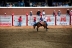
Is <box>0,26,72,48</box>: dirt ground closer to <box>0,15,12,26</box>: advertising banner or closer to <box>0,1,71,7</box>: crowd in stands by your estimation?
<box>0,15,12,26</box>: advertising banner

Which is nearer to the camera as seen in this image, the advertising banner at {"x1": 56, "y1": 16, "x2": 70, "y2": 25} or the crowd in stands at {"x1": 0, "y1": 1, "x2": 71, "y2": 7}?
the advertising banner at {"x1": 56, "y1": 16, "x2": 70, "y2": 25}

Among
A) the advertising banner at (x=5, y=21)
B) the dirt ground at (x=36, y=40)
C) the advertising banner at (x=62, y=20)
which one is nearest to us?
the dirt ground at (x=36, y=40)

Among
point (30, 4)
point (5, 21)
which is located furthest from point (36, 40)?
point (30, 4)

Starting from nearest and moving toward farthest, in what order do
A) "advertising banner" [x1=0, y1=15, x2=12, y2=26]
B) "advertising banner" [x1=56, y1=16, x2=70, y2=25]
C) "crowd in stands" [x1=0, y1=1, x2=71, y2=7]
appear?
1. "advertising banner" [x1=0, y1=15, x2=12, y2=26]
2. "advertising banner" [x1=56, y1=16, x2=70, y2=25]
3. "crowd in stands" [x1=0, y1=1, x2=71, y2=7]

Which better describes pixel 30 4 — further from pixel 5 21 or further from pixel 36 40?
pixel 36 40

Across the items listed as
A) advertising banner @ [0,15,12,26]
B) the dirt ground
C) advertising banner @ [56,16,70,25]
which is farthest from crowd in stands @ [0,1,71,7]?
the dirt ground

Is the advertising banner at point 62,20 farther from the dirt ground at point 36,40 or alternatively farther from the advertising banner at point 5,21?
the dirt ground at point 36,40

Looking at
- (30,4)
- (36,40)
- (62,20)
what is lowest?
(36,40)

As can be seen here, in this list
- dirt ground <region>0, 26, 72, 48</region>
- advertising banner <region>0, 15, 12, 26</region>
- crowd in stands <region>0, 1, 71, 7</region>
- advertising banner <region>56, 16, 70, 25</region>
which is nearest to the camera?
dirt ground <region>0, 26, 72, 48</region>

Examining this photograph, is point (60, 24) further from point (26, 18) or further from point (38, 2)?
point (38, 2)

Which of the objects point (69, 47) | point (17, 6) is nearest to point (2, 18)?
point (17, 6)

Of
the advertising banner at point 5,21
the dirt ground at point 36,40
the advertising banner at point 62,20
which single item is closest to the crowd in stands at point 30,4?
the advertising banner at point 5,21

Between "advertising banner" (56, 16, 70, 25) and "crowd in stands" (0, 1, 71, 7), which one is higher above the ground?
"crowd in stands" (0, 1, 71, 7)

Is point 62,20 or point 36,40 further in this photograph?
point 62,20
